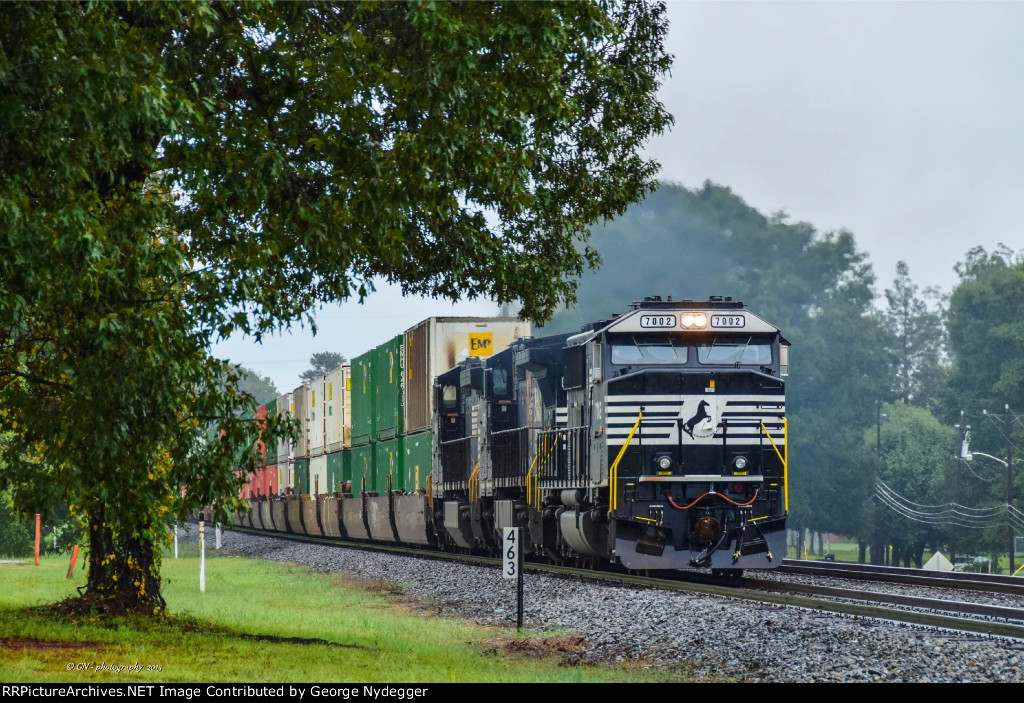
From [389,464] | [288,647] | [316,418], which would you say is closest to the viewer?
[288,647]

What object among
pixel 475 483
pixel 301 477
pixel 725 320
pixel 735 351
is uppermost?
pixel 725 320

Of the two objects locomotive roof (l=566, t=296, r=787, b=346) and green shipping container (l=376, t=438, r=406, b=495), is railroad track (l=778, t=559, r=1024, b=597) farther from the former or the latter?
green shipping container (l=376, t=438, r=406, b=495)

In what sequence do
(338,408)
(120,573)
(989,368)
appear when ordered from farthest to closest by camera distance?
(989,368), (338,408), (120,573)

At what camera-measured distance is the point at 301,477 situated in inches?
1908

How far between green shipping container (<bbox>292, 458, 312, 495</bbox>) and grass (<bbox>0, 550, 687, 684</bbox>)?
Result: 2734 cm

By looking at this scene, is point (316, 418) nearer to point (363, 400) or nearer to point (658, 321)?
point (363, 400)

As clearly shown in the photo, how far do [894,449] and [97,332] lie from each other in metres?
84.8

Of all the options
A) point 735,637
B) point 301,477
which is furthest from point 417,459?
point 735,637

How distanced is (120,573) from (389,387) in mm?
20216

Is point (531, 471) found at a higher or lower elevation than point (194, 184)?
lower

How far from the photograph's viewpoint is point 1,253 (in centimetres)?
974

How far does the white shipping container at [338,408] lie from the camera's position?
40.5 metres

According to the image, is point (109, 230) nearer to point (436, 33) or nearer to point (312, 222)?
point (312, 222)
